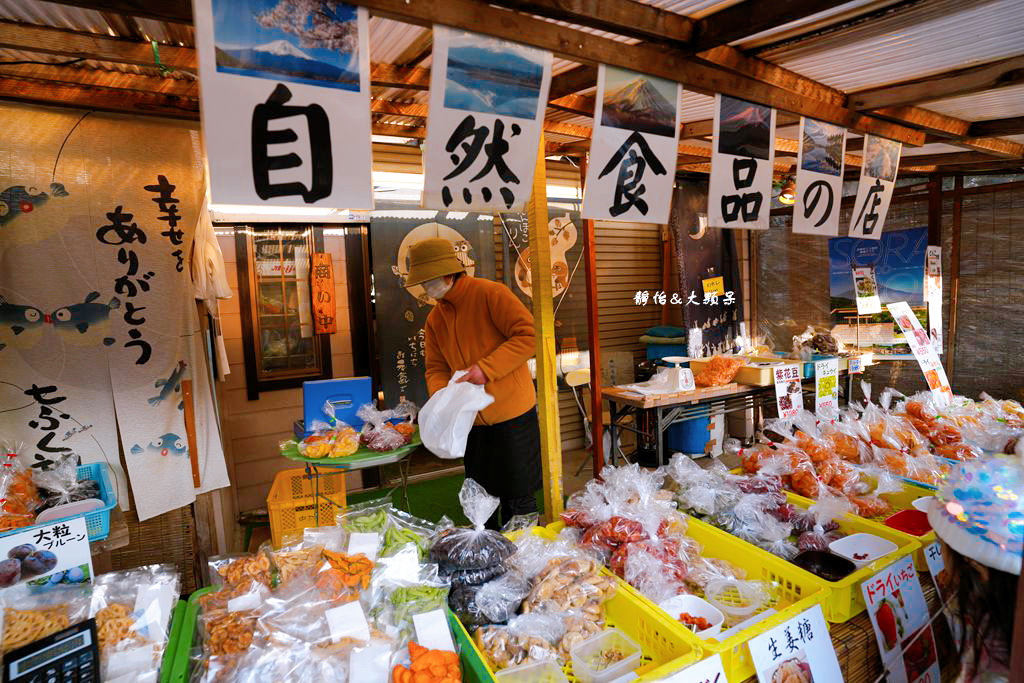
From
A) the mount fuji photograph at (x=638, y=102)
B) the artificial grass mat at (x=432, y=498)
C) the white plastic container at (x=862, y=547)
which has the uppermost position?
the mount fuji photograph at (x=638, y=102)

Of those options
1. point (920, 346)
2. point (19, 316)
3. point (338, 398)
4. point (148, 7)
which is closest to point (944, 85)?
point (920, 346)

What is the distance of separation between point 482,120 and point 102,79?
304cm

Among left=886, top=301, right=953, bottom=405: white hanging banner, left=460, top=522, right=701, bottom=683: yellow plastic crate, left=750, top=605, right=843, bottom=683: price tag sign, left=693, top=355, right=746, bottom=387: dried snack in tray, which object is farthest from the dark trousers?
left=886, top=301, right=953, bottom=405: white hanging banner

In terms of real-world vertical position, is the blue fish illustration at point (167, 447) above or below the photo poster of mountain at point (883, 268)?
below

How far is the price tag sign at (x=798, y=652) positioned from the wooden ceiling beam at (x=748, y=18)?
8.69ft

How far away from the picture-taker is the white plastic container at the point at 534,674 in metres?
1.76

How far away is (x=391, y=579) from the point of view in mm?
2135

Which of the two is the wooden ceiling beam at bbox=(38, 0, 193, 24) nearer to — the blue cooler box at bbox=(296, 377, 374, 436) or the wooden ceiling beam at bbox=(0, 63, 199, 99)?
the wooden ceiling beam at bbox=(0, 63, 199, 99)

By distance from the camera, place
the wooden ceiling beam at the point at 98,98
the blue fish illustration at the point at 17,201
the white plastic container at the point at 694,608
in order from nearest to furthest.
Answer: the white plastic container at the point at 694,608 < the wooden ceiling beam at the point at 98,98 < the blue fish illustration at the point at 17,201

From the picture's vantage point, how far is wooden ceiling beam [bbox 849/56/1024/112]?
11.3 feet

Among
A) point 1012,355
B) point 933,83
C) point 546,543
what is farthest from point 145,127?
point 1012,355

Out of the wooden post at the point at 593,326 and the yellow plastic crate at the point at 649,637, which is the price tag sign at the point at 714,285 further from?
the yellow plastic crate at the point at 649,637

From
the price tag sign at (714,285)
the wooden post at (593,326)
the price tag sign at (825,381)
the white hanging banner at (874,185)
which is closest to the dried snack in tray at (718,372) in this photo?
the price tag sign at (825,381)

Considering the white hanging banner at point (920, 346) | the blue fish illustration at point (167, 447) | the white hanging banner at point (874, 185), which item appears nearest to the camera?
the blue fish illustration at point (167, 447)
